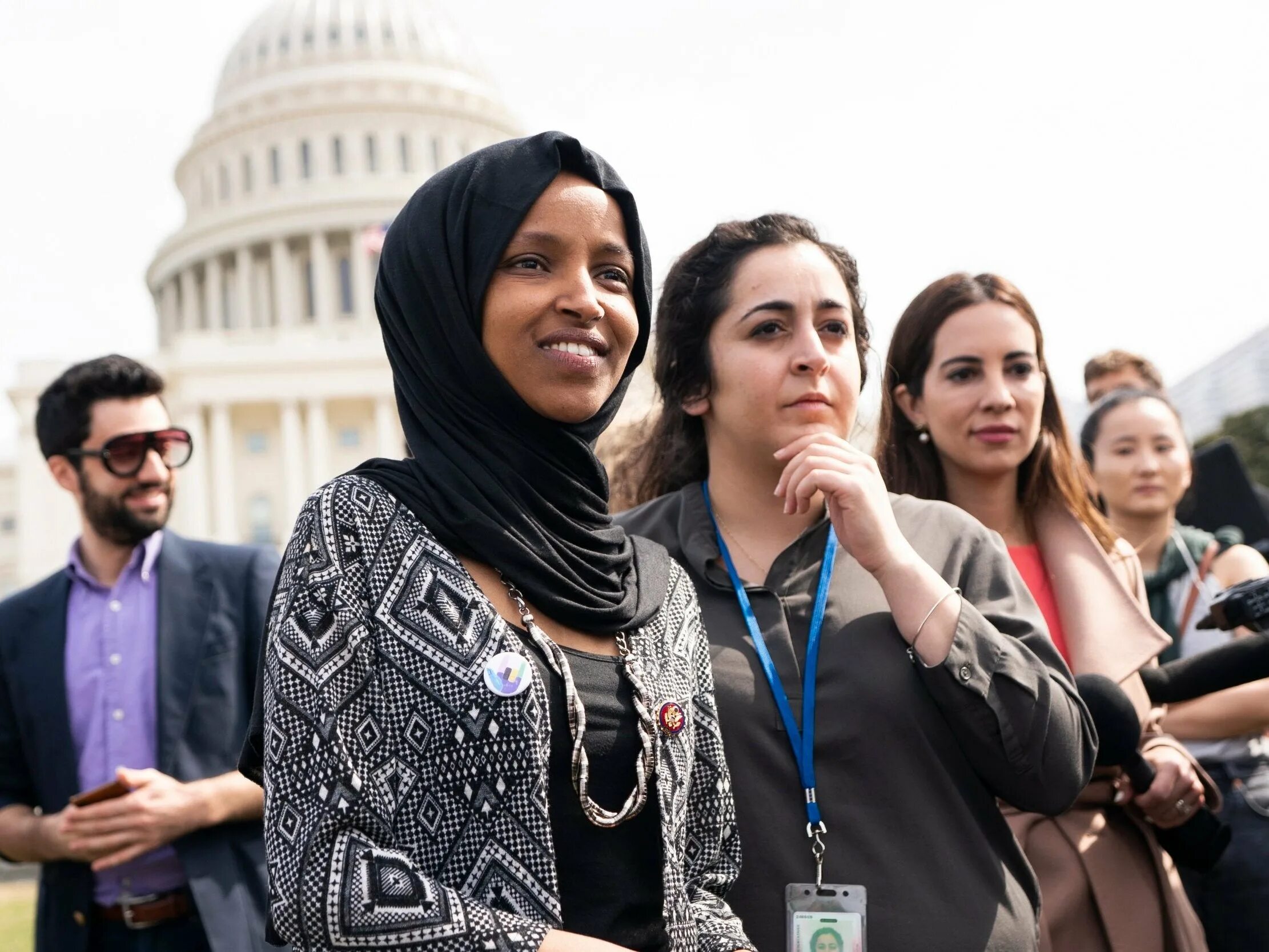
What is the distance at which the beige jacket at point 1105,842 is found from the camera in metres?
2.83

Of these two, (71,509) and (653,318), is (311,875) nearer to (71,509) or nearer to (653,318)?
(653,318)

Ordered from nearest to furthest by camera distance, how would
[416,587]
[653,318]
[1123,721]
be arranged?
[416,587] < [1123,721] < [653,318]

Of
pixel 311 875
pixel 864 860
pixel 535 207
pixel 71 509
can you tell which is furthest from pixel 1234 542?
pixel 71 509

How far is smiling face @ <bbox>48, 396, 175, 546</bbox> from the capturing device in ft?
13.2

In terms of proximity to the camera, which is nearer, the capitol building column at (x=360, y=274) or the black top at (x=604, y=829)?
the black top at (x=604, y=829)

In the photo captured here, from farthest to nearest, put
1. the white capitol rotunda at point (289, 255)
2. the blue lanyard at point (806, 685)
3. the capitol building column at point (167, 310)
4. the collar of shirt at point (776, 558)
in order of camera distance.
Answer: the capitol building column at point (167, 310)
the white capitol rotunda at point (289, 255)
the collar of shirt at point (776, 558)
the blue lanyard at point (806, 685)

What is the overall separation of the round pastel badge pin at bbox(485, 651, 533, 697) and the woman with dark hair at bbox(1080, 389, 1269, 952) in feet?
8.36

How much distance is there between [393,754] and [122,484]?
8.87ft

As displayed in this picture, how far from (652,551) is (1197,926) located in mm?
1688

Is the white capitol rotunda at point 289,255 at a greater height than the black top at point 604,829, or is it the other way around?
the white capitol rotunda at point 289,255

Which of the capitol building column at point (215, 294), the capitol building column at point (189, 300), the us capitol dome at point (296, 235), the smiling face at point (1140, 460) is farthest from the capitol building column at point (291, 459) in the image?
the smiling face at point (1140, 460)

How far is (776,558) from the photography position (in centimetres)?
271

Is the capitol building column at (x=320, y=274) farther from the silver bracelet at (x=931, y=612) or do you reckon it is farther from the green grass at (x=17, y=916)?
the silver bracelet at (x=931, y=612)

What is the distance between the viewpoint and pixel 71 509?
56500 millimetres
